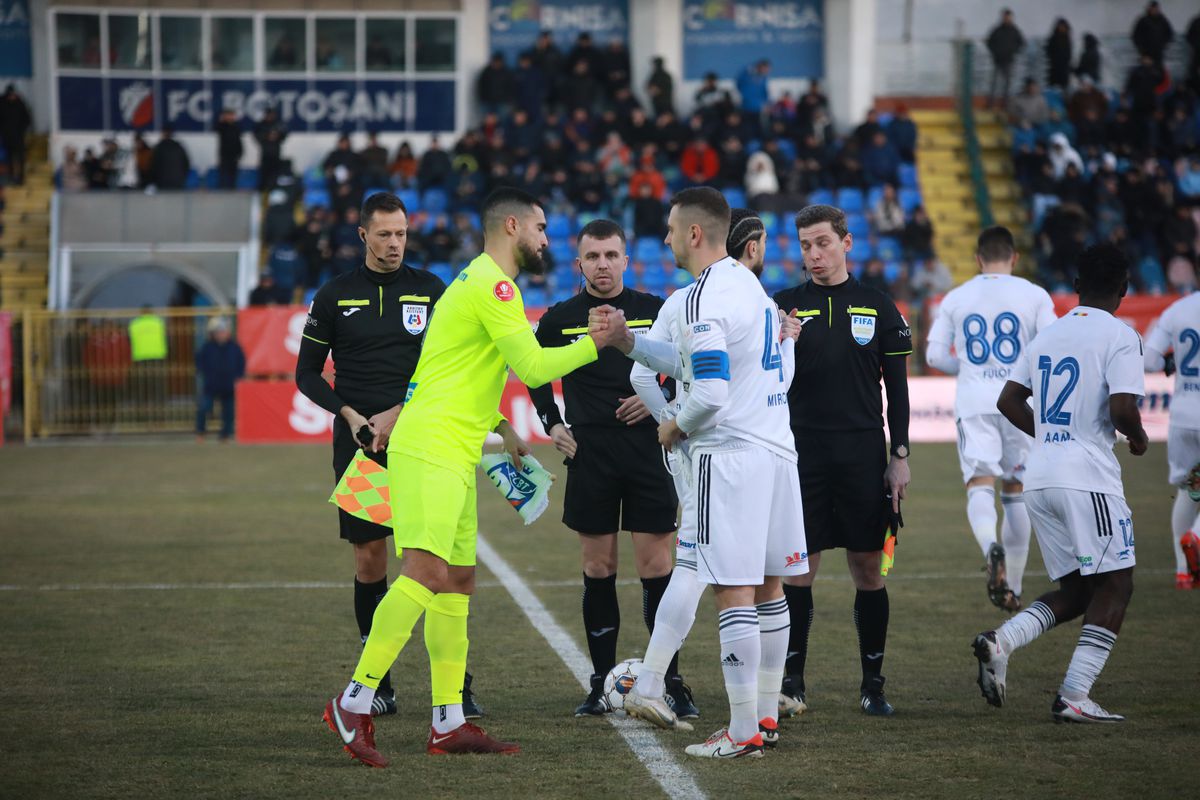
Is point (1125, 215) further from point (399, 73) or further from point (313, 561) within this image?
point (313, 561)

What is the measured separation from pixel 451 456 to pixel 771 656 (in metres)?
1.53

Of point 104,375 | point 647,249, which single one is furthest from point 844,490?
point 647,249

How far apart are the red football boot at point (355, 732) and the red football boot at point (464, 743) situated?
23 centimetres

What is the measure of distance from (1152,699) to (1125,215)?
21.1m

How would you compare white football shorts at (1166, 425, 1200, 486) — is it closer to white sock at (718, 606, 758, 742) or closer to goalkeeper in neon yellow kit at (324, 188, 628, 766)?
white sock at (718, 606, 758, 742)

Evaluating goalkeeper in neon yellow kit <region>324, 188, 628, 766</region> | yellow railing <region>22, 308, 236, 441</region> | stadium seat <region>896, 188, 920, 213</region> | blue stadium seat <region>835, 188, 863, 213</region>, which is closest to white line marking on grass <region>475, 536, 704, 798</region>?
goalkeeper in neon yellow kit <region>324, 188, 628, 766</region>

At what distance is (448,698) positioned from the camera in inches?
226

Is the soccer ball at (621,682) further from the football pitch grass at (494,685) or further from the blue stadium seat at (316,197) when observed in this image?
the blue stadium seat at (316,197)

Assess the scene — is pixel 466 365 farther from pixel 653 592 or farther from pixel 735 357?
pixel 653 592

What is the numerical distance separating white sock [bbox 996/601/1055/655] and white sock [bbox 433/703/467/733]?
2.31 m

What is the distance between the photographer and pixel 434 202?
26.8 metres

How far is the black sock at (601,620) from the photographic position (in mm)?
6602

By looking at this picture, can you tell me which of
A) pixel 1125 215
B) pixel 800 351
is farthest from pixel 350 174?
pixel 800 351

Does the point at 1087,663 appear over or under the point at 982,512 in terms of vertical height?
under
